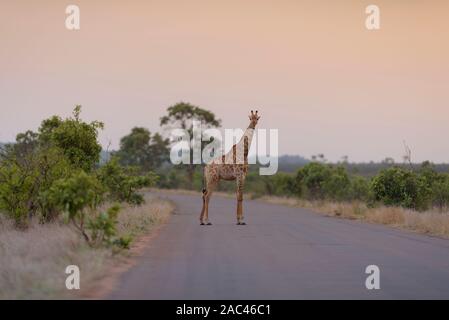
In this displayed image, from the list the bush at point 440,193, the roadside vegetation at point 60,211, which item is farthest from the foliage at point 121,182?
the bush at point 440,193

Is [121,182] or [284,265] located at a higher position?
[121,182]

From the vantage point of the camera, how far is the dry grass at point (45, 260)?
11.0 m

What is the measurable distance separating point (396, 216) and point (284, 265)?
1363 cm

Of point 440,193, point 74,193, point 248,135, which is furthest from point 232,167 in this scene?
point 440,193

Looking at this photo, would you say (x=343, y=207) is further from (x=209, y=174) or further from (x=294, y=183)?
(x=294, y=183)

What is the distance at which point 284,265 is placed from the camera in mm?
14109

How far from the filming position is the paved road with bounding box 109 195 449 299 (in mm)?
11078

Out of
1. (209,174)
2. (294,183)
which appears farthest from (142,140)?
(209,174)

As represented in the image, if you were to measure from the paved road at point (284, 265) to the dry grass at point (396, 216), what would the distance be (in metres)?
1.35

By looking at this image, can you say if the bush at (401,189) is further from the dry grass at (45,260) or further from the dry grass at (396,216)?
the dry grass at (45,260)

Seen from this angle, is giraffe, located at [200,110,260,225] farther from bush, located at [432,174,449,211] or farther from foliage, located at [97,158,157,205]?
bush, located at [432,174,449,211]

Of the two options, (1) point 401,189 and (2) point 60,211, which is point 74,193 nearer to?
(2) point 60,211

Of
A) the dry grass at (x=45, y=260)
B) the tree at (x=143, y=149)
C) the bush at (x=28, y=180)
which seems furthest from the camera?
the tree at (x=143, y=149)

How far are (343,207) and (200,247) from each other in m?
17.1
